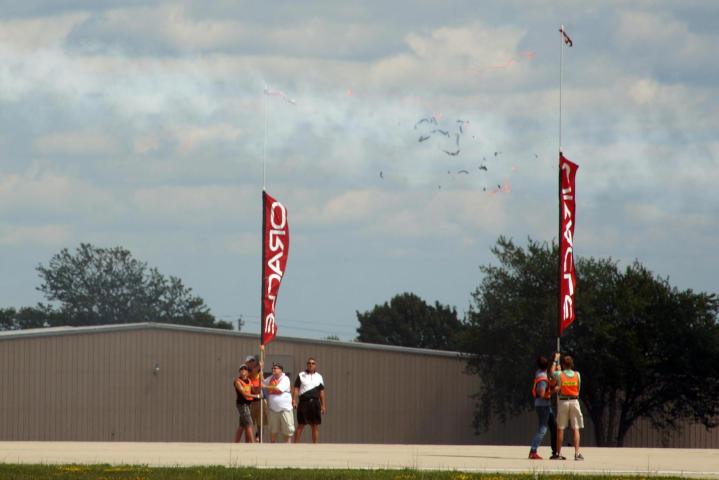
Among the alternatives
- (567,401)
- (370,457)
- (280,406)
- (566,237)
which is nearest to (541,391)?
(567,401)

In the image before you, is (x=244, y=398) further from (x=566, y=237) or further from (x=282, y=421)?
(x=566, y=237)

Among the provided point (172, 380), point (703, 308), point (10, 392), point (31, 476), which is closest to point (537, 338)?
point (703, 308)

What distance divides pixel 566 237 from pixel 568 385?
14.0ft

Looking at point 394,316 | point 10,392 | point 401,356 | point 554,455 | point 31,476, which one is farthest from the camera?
point 394,316

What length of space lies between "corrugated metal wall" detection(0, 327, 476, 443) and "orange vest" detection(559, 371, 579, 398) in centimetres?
2399

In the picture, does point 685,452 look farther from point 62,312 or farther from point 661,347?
point 62,312

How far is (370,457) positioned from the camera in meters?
21.5

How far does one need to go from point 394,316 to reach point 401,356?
7040cm

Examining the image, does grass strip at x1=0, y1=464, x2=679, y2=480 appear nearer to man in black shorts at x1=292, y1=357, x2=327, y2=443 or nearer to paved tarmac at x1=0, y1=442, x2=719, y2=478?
paved tarmac at x1=0, y1=442, x2=719, y2=478

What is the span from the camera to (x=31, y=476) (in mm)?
16500

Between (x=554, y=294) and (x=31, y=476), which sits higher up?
(x=554, y=294)

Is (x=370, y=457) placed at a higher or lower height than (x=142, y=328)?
lower

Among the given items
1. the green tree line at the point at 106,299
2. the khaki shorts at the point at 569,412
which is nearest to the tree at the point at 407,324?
the green tree line at the point at 106,299

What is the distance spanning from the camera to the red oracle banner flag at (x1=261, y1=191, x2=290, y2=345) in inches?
1134
